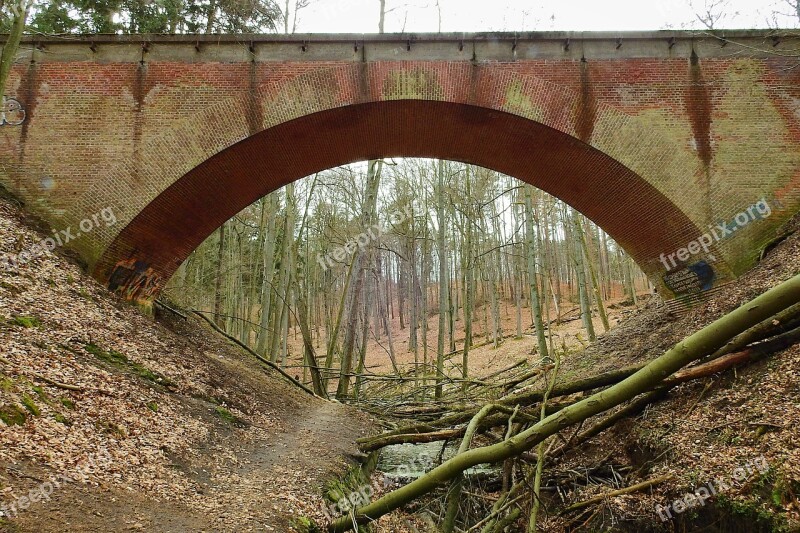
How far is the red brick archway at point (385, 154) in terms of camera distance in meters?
8.66

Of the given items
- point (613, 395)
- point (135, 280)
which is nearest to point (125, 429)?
point (613, 395)

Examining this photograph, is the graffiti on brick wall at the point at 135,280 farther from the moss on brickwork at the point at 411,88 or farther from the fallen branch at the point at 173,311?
the moss on brickwork at the point at 411,88

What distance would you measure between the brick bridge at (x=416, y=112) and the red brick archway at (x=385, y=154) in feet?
0.16

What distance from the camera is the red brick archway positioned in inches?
341

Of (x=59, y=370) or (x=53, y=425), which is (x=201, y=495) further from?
(x=59, y=370)

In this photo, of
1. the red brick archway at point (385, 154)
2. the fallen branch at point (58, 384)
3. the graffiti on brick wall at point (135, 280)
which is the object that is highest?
the red brick archway at point (385, 154)

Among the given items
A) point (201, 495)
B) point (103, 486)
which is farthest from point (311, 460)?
point (103, 486)

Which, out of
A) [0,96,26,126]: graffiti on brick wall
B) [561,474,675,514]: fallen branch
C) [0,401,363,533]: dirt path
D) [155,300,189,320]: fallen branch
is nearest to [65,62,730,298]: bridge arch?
[155,300,189,320]: fallen branch

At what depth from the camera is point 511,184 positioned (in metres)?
22.2

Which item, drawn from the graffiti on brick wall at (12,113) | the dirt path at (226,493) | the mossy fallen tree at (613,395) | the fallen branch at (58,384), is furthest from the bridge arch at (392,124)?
the mossy fallen tree at (613,395)

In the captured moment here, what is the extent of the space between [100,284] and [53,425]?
15.9 feet

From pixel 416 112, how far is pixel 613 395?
6.24 meters

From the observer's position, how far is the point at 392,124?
937 cm

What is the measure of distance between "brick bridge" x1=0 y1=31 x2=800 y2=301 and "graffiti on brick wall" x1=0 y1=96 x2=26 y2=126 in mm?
24
